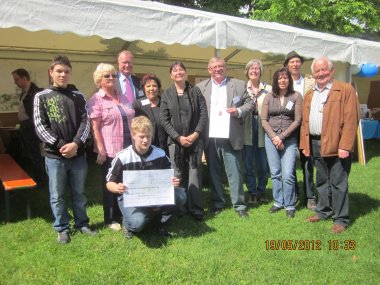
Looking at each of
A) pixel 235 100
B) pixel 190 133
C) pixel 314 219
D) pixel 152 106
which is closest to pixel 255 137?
pixel 235 100

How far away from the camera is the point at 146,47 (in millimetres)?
8789

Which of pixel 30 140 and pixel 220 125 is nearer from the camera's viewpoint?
pixel 220 125

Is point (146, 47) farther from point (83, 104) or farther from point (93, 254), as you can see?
point (93, 254)

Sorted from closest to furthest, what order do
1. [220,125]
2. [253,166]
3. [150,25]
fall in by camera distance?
1. [220,125]
2. [150,25]
3. [253,166]

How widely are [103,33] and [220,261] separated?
2.95 metres

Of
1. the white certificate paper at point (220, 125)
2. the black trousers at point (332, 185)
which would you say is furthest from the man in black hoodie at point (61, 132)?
the black trousers at point (332, 185)

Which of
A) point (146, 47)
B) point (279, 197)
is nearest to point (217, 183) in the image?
point (279, 197)

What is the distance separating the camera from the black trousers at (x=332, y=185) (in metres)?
3.92

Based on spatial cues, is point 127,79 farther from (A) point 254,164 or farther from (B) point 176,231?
(A) point 254,164

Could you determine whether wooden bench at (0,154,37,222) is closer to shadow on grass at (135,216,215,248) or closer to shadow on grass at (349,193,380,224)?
shadow on grass at (135,216,215,248)
